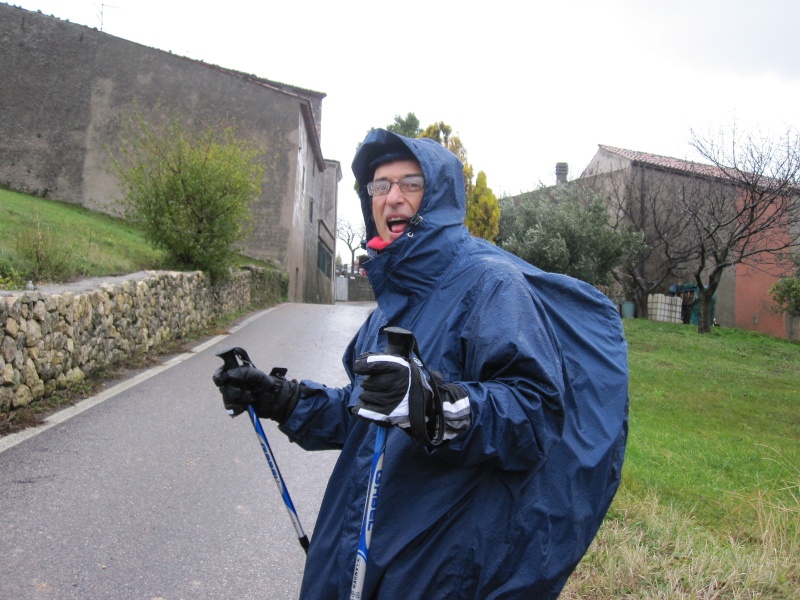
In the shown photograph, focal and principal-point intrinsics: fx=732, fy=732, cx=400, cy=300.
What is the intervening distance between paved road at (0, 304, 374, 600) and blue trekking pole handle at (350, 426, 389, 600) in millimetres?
2315

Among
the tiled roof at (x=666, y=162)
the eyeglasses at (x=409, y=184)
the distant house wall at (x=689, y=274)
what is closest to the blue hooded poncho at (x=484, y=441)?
the eyeglasses at (x=409, y=184)

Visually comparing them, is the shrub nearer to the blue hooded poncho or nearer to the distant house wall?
the blue hooded poncho

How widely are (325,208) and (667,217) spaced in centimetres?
2422

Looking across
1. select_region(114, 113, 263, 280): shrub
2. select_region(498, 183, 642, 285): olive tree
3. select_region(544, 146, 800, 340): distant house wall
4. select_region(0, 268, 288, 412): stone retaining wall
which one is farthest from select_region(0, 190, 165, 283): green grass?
select_region(544, 146, 800, 340): distant house wall

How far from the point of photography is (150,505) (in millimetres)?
5027

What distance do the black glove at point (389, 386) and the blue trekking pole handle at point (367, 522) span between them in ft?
0.50

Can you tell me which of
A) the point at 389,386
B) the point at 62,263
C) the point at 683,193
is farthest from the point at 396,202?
the point at 683,193

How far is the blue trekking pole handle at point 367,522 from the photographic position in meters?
1.78

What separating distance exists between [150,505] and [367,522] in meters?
3.73

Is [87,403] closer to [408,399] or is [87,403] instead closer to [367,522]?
[367,522]

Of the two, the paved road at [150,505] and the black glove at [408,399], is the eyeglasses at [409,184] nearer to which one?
the black glove at [408,399]

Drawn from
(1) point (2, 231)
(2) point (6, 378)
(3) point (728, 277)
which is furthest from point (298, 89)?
(2) point (6, 378)

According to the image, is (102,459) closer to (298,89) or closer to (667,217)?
(667,217)

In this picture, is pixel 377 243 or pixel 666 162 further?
pixel 666 162
